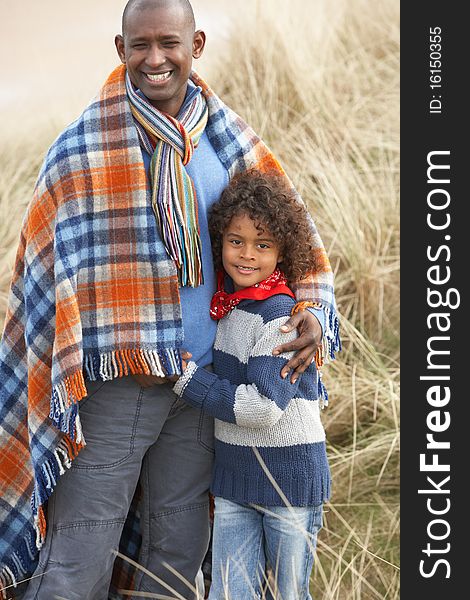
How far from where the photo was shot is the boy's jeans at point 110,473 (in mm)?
2453

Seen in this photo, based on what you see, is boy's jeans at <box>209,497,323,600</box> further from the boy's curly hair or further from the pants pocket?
the boy's curly hair

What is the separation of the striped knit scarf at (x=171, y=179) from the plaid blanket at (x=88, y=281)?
1.2 inches

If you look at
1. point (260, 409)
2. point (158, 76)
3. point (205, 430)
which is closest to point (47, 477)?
point (205, 430)

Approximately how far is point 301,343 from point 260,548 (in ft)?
2.03

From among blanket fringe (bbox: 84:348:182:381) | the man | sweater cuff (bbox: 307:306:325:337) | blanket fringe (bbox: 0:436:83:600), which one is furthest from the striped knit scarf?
blanket fringe (bbox: 0:436:83:600)

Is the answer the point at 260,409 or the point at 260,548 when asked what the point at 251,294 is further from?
the point at 260,548

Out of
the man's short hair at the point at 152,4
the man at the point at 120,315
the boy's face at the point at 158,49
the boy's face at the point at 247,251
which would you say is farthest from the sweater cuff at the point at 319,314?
the man's short hair at the point at 152,4

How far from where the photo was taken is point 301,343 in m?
2.40

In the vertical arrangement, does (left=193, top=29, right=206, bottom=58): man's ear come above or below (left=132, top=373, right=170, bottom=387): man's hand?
above

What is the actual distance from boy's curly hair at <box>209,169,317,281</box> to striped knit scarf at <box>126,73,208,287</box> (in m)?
0.08

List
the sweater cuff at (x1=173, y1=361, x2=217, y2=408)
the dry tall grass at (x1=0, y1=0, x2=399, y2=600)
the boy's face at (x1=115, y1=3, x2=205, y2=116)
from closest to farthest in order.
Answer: the boy's face at (x1=115, y1=3, x2=205, y2=116) < the sweater cuff at (x1=173, y1=361, x2=217, y2=408) < the dry tall grass at (x1=0, y1=0, x2=399, y2=600)

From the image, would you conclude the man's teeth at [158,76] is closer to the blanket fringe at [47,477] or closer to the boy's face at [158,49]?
the boy's face at [158,49]

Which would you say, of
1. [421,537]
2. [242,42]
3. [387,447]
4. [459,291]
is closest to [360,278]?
[387,447]

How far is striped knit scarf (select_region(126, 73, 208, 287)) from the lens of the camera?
2.35 m
